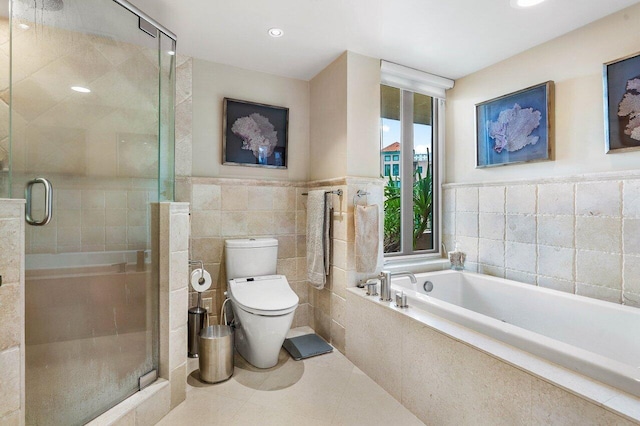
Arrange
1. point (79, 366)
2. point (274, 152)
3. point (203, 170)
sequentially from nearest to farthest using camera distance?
point (79, 366) → point (203, 170) → point (274, 152)

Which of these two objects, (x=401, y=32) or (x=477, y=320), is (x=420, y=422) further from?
(x=401, y=32)

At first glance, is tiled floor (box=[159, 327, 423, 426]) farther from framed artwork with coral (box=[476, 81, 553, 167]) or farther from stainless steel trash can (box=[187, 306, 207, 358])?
framed artwork with coral (box=[476, 81, 553, 167])

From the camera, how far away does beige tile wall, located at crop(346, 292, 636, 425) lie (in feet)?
3.49

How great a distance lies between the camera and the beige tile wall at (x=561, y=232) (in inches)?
70.4

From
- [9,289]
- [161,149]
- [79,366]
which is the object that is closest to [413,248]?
[161,149]

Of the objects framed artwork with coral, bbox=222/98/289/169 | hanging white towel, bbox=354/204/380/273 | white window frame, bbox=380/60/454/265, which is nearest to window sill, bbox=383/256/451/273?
white window frame, bbox=380/60/454/265

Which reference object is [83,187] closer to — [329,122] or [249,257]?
[249,257]

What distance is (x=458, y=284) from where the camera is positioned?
8.51 feet

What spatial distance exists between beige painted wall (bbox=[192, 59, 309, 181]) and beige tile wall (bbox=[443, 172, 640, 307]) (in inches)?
62.1

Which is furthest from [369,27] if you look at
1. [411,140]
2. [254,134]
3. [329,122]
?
[254,134]

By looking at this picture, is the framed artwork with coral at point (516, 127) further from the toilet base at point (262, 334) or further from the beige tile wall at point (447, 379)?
the toilet base at point (262, 334)

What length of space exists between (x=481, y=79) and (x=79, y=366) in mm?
3353

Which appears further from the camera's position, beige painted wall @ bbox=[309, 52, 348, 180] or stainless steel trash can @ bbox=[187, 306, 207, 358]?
beige painted wall @ bbox=[309, 52, 348, 180]

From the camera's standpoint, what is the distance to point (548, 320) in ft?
6.60
